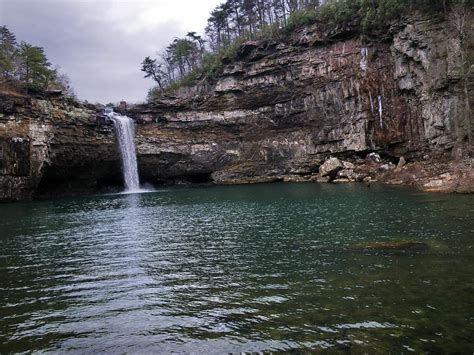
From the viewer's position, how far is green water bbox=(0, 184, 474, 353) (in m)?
7.06

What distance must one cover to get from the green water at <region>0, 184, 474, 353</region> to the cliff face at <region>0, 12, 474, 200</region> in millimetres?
26494

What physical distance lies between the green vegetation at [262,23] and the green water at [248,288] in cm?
3387

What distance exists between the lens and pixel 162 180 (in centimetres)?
6378

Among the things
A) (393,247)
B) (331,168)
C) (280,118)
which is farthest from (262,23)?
(393,247)

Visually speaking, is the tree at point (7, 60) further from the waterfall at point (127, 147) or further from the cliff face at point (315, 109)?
the cliff face at point (315, 109)

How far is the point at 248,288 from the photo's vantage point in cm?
1010

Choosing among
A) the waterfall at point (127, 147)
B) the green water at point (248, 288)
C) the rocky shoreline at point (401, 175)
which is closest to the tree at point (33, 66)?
the waterfall at point (127, 147)

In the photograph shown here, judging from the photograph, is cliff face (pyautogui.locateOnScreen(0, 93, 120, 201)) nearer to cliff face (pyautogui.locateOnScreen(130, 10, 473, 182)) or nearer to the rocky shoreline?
cliff face (pyautogui.locateOnScreen(130, 10, 473, 182))

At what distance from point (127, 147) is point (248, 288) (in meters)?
49.0

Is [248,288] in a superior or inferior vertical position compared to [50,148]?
inferior

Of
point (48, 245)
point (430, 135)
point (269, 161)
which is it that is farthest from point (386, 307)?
point (269, 161)

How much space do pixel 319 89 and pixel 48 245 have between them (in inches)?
1795

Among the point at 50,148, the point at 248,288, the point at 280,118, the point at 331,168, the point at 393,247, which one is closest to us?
the point at 248,288

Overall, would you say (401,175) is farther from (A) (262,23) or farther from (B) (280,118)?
(A) (262,23)
